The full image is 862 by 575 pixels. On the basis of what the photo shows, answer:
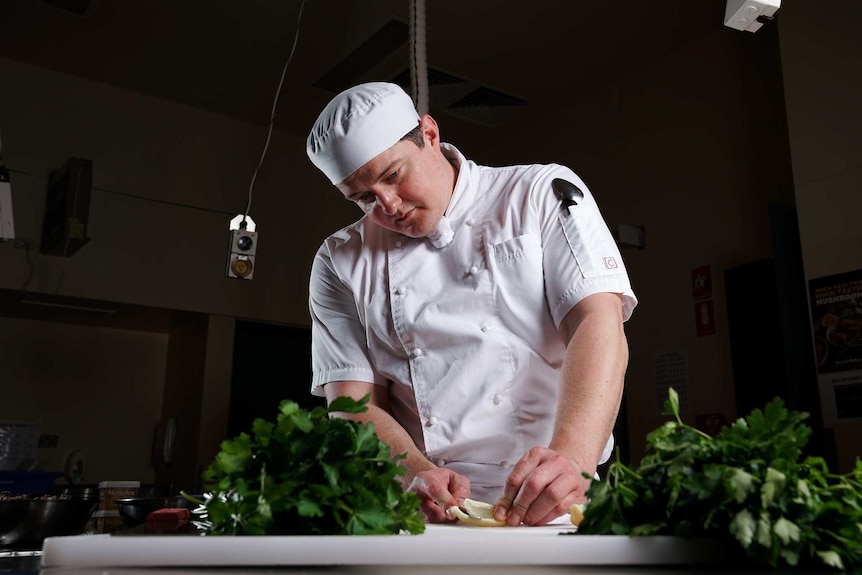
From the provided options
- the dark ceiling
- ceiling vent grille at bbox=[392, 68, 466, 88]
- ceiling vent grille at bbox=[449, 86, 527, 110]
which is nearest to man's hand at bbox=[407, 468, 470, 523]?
the dark ceiling

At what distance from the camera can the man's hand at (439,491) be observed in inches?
43.2

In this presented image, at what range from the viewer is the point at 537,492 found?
93 centimetres

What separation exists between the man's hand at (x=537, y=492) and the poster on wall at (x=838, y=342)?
7.20 ft

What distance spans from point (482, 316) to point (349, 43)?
308cm

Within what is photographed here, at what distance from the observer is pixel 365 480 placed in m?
0.62

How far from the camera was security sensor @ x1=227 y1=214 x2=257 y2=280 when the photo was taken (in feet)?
11.1

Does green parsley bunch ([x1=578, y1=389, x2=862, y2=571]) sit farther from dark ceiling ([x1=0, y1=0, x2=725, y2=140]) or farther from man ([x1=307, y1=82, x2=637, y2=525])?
dark ceiling ([x1=0, y1=0, x2=725, y2=140])

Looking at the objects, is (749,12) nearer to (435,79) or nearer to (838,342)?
(838,342)

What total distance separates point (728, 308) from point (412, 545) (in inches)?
133

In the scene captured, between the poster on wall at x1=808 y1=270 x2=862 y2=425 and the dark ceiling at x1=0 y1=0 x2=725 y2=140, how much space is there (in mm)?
1565

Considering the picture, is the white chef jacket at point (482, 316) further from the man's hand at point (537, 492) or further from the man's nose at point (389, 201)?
the man's hand at point (537, 492)

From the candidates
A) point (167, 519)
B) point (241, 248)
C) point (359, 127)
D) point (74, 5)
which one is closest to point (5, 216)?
point (241, 248)

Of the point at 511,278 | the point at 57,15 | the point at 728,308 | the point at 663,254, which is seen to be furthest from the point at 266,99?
the point at 511,278

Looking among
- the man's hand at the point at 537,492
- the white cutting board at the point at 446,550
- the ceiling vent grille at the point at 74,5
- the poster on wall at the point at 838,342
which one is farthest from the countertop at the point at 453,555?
the ceiling vent grille at the point at 74,5
